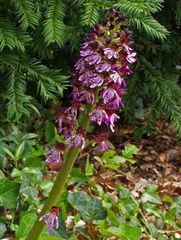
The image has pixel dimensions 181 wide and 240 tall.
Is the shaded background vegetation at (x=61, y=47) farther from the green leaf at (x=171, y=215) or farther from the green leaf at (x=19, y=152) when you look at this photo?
the green leaf at (x=171, y=215)

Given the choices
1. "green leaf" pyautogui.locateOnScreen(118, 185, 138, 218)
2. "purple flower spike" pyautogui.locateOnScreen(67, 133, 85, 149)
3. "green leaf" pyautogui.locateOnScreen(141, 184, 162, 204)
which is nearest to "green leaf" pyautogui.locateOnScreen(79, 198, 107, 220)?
"green leaf" pyautogui.locateOnScreen(118, 185, 138, 218)

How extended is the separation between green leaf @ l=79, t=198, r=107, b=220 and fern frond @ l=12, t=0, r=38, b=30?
0.81 meters

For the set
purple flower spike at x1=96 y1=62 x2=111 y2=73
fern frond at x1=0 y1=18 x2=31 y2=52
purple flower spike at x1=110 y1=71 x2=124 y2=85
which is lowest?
fern frond at x1=0 y1=18 x2=31 y2=52

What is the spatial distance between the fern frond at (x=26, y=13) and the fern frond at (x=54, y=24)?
0.06 meters

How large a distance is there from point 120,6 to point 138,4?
8 cm

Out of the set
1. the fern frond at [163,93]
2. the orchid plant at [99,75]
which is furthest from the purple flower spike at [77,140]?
the fern frond at [163,93]

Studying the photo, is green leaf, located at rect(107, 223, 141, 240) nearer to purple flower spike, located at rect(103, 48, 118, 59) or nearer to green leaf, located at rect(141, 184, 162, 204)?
green leaf, located at rect(141, 184, 162, 204)

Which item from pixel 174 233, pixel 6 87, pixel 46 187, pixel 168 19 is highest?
pixel 168 19

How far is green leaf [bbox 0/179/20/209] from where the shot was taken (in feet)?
7.16

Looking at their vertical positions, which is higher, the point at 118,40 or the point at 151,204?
the point at 118,40

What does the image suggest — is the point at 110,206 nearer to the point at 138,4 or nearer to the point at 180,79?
the point at 138,4

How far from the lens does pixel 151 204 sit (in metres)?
2.80

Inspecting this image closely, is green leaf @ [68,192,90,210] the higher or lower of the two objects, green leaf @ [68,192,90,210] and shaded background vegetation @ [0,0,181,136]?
the lower

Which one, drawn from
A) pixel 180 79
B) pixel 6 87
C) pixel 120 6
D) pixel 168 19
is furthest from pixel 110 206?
pixel 180 79
